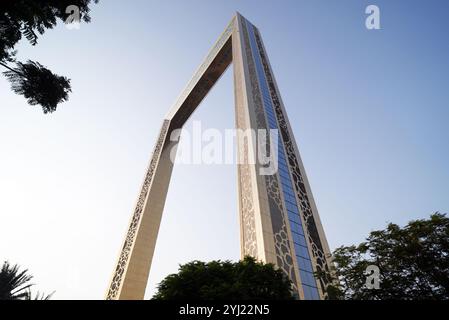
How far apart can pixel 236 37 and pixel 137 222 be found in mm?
21766

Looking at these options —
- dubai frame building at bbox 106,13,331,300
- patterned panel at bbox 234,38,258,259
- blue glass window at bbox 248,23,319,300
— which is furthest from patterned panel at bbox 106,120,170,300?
blue glass window at bbox 248,23,319,300

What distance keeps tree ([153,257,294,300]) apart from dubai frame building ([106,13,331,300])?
131 inches

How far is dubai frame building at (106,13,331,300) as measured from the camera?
15414 mm

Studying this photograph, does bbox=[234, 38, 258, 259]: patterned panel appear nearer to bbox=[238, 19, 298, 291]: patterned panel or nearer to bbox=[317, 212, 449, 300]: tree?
bbox=[238, 19, 298, 291]: patterned panel

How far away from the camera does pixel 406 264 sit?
966cm

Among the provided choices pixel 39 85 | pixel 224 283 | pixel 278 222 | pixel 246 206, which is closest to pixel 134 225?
pixel 246 206

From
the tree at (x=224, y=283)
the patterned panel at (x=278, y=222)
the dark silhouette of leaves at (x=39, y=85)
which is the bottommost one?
the tree at (x=224, y=283)

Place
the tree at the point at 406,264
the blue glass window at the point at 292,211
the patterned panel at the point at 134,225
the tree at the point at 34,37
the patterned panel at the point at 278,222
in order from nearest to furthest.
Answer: the tree at the point at 34,37 < the tree at the point at 406,264 < the patterned panel at the point at 278,222 < the blue glass window at the point at 292,211 < the patterned panel at the point at 134,225

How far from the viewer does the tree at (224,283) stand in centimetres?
935

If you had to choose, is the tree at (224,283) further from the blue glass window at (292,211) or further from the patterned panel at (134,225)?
the patterned panel at (134,225)

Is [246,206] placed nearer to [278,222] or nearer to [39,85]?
[278,222]

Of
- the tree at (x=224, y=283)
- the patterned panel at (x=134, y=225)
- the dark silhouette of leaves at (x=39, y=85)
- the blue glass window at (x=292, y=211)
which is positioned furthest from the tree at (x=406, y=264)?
the patterned panel at (x=134, y=225)

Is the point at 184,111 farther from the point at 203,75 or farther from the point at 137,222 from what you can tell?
the point at 137,222

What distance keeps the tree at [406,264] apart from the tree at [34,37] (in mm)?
10949
